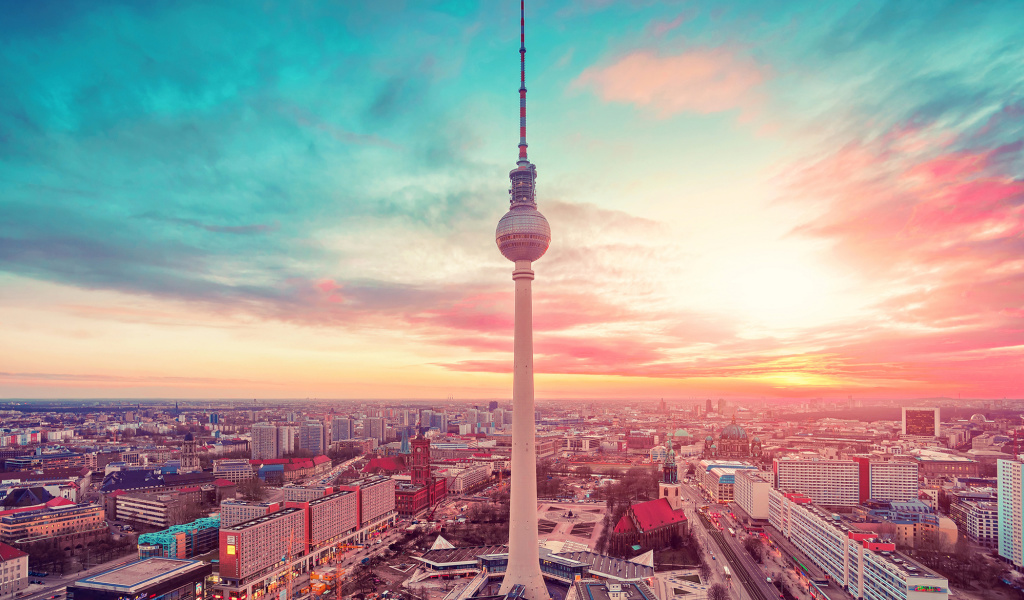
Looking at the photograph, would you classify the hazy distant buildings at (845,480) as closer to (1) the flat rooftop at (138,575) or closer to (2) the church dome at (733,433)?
(2) the church dome at (733,433)

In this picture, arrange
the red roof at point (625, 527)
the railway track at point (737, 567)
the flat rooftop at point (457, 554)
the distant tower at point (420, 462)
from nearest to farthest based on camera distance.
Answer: the railway track at point (737, 567) < the flat rooftop at point (457, 554) < the red roof at point (625, 527) < the distant tower at point (420, 462)

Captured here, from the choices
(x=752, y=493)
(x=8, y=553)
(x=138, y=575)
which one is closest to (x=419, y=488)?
(x=138, y=575)

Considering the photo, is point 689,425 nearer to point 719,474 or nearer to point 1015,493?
point 719,474

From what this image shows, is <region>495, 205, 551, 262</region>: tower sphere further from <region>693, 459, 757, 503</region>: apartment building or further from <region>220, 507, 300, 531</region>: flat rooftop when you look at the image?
<region>693, 459, 757, 503</region>: apartment building

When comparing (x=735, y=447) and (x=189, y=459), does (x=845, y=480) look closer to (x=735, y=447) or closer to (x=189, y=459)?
(x=735, y=447)

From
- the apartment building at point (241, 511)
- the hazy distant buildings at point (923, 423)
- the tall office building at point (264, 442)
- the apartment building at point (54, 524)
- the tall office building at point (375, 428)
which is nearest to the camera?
the apartment building at point (54, 524)

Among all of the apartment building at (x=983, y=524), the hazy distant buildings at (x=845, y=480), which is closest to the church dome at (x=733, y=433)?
the hazy distant buildings at (x=845, y=480)

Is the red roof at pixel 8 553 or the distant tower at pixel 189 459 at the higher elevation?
the red roof at pixel 8 553
